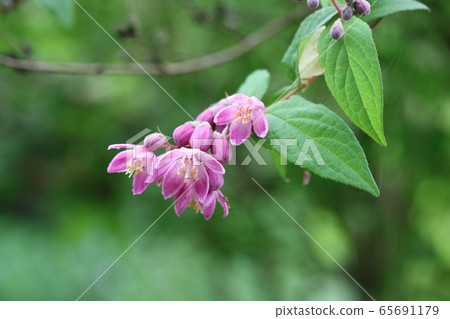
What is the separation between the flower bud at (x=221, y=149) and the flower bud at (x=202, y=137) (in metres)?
0.01

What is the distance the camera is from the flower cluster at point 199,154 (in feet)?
2.60

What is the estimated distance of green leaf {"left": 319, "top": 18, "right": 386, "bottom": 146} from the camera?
0.73 meters

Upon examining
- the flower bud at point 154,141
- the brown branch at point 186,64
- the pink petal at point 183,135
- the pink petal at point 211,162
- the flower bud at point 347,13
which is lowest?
the pink petal at point 211,162

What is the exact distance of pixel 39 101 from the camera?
3232mm

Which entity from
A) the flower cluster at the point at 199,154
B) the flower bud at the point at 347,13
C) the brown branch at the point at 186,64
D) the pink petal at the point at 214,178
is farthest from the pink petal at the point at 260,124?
the brown branch at the point at 186,64

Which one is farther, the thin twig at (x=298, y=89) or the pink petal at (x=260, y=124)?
the thin twig at (x=298, y=89)

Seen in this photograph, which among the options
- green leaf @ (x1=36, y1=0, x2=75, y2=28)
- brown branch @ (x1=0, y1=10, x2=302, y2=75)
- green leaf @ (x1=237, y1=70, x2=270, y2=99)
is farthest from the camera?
brown branch @ (x1=0, y1=10, x2=302, y2=75)

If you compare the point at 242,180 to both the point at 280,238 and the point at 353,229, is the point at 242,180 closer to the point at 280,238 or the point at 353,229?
the point at 280,238

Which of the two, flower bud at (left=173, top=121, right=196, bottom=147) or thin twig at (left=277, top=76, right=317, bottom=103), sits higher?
thin twig at (left=277, top=76, right=317, bottom=103)

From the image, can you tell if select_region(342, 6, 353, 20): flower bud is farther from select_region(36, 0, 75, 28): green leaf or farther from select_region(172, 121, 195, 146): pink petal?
select_region(36, 0, 75, 28): green leaf

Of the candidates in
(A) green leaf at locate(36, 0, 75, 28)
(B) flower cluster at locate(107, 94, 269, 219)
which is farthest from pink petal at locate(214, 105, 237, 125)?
(A) green leaf at locate(36, 0, 75, 28)

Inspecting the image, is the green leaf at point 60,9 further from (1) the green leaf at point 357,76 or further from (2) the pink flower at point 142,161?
(1) the green leaf at point 357,76

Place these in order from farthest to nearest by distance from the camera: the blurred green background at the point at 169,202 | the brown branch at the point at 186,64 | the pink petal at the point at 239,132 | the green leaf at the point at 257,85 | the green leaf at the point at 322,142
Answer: the blurred green background at the point at 169,202
the brown branch at the point at 186,64
the green leaf at the point at 257,85
the pink petal at the point at 239,132
the green leaf at the point at 322,142

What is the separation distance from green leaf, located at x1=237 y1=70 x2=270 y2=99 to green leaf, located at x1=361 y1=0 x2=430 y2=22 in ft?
0.78
